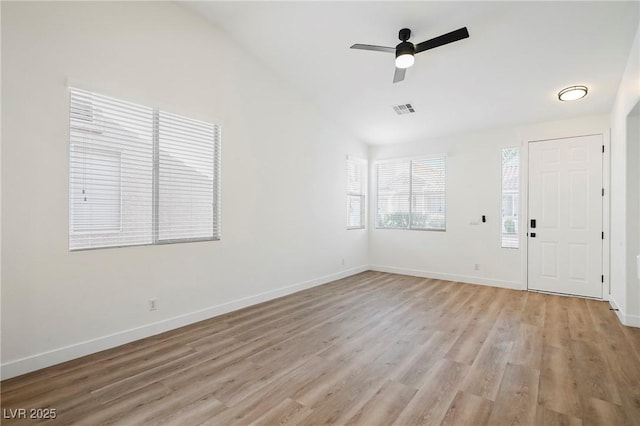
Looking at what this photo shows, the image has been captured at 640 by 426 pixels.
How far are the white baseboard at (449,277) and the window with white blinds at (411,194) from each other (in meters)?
0.85

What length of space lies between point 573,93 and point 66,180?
5684mm

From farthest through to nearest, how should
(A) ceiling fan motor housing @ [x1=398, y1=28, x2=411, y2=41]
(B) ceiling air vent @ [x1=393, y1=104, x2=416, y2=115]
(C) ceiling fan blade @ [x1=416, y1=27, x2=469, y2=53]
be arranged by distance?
1. (B) ceiling air vent @ [x1=393, y1=104, x2=416, y2=115]
2. (A) ceiling fan motor housing @ [x1=398, y1=28, x2=411, y2=41]
3. (C) ceiling fan blade @ [x1=416, y1=27, x2=469, y2=53]

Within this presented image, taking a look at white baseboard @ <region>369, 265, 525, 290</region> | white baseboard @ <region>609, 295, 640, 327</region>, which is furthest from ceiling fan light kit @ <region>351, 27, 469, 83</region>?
white baseboard @ <region>369, 265, 525, 290</region>

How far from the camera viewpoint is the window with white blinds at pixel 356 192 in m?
6.29

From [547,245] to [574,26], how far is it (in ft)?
10.5

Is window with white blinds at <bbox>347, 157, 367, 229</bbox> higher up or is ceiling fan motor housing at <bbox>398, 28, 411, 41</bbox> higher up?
ceiling fan motor housing at <bbox>398, 28, 411, 41</bbox>

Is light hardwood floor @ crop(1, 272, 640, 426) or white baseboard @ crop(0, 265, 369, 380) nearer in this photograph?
light hardwood floor @ crop(1, 272, 640, 426)

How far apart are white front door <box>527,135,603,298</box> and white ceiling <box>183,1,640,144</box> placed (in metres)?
0.56

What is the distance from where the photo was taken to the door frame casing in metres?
4.43

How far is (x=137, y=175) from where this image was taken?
3166mm

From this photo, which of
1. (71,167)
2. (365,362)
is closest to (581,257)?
(365,362)

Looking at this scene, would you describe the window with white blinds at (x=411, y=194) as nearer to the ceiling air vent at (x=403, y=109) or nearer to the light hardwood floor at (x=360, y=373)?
the ceiling air vent at (x=403, y=109)

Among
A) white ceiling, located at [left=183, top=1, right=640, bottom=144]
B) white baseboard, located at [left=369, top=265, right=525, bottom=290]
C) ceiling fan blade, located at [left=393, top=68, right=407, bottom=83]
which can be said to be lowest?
white baseboard, located at [left=369, top=265, right=525, bottom=290]

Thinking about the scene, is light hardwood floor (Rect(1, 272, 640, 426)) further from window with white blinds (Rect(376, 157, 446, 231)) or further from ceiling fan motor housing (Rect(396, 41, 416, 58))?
ceiling fan motor housing (Rect(396, 41, 416, 58))
